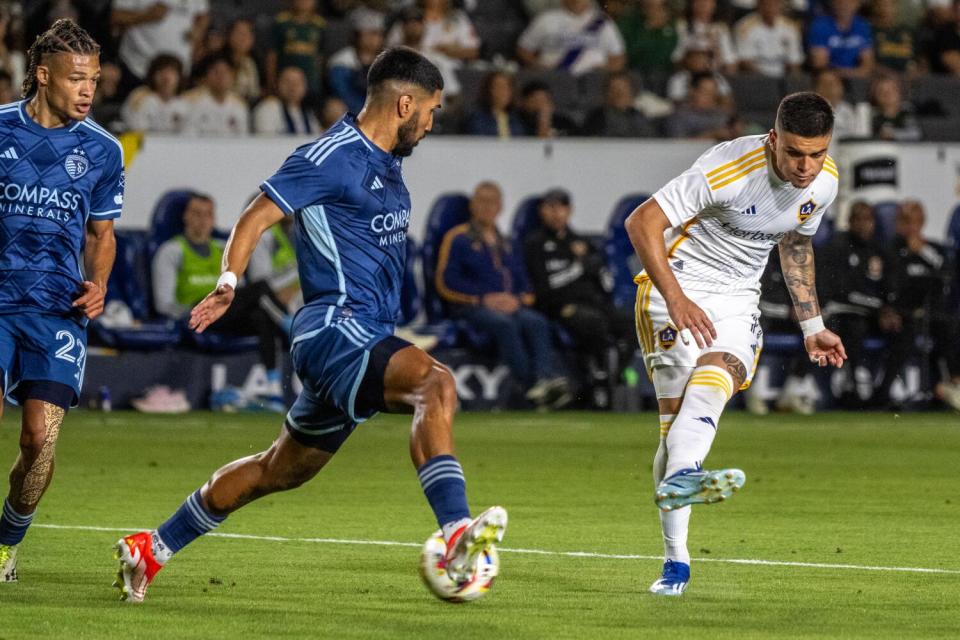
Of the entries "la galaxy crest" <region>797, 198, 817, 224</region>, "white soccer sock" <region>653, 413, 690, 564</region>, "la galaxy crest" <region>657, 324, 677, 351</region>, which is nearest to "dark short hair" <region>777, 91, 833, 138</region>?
"la galaxy crest" <region>797, 198, 817, 224</region>

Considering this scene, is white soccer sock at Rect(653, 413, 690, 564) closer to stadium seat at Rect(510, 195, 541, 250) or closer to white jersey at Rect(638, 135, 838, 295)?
white jersey at Rect(638, 135, 838, 295)

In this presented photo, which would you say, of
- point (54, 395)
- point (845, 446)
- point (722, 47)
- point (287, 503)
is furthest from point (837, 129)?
point (54, 395)

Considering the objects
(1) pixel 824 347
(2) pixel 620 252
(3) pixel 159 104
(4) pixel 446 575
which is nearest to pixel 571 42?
(2) pixel 620 252

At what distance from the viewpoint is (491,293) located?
1808 cm

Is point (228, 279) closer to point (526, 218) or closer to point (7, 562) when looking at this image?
point (7, 562)

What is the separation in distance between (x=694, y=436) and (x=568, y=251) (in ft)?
37.0

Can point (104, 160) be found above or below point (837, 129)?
above

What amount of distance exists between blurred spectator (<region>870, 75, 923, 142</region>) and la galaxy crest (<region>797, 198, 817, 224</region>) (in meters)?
12.5

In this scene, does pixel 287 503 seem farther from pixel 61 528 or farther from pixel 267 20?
pixel 267 20

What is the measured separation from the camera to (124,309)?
17359mm

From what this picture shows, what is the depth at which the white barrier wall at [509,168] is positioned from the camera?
1773 cm

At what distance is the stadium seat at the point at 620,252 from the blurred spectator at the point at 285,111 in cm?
324

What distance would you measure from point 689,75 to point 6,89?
7.80 meters

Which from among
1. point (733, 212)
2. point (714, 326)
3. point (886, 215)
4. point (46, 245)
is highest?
point (733, 212)
